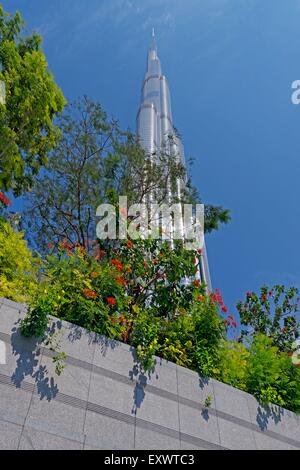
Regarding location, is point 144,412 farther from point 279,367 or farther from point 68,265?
point 279,367

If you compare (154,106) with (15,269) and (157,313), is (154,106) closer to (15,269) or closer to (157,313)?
(157,313)

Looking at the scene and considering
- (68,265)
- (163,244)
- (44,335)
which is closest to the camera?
(44,335)

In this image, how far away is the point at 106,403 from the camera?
482cm

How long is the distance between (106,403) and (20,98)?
5.70 metres

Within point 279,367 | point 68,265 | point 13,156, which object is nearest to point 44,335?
point 68,265

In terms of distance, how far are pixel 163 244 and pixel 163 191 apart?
4612mm

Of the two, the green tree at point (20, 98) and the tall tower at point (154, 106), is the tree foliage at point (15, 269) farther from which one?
the tall tower at point (154, 106)

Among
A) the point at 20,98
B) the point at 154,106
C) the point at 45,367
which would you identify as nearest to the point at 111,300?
the point at 45,367

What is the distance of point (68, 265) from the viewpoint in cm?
638

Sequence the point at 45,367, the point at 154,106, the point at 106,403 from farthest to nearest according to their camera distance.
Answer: the point at 154,106 → the point at 106,403 → the point at 45,367

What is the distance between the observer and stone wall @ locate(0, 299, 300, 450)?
4230 mm

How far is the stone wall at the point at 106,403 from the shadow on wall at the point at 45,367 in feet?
0.04

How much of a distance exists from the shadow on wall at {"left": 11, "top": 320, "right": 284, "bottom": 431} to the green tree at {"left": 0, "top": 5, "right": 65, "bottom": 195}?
152 inches

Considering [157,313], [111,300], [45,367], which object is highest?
[157,313]
